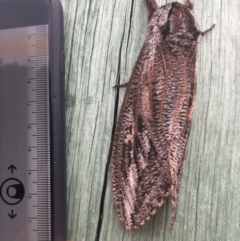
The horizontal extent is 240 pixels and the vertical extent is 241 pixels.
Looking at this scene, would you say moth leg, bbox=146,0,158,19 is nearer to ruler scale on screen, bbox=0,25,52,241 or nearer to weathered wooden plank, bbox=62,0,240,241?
weathered wooden plank, bbox=62,0,240,241

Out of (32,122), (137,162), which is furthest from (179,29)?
(32,122)

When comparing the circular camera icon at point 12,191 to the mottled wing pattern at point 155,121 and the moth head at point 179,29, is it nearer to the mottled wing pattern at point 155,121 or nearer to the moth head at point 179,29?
the mottled wing pattern at point 155,121

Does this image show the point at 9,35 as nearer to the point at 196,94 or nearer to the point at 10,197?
the point at 10,197

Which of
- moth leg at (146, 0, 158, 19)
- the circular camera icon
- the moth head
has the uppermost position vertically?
moth leg at (146, 0, 158, 19)

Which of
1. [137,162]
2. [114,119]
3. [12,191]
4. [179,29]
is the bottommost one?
[12,191]

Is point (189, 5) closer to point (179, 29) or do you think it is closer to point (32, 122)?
point (179, 29)

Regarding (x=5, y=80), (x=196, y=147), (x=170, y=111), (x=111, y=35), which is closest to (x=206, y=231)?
(x=196, y=147)

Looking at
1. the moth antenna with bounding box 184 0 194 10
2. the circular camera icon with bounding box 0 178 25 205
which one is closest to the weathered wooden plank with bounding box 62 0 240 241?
the moth antenna with bounding box 184 0 194 10
